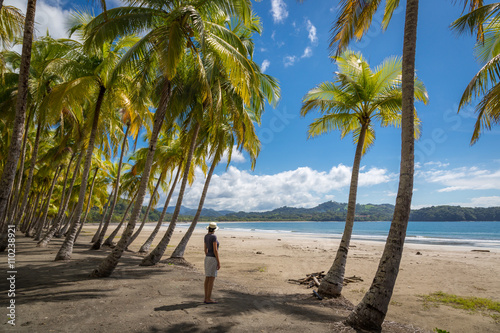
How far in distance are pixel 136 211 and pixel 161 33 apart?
501 cm

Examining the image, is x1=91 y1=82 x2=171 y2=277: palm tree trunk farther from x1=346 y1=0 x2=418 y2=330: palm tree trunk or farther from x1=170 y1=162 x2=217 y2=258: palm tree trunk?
x1=346 y1=0 x2=418 y2=330: palm tree trunk

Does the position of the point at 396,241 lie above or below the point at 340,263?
above

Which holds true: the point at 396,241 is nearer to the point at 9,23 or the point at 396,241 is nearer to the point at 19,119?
the point at 19,119

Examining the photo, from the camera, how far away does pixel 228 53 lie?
23.9 ft

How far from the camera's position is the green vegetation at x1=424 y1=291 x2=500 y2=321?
6637mm

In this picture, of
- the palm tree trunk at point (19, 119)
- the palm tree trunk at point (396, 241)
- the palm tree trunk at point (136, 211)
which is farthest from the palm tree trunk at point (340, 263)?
the palm tree trunk at point (19, 119)

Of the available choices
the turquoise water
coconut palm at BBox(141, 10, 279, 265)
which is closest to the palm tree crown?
coconut palm at BBox(141, 10, 279, 265)

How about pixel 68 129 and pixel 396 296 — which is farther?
pixel 68 129

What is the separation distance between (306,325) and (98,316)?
3.42m

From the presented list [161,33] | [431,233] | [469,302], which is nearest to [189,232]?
[161,33]

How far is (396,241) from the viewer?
441 centimetres

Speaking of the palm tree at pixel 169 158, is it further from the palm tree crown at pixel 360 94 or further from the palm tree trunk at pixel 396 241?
the palm tree trunk at pixel 396 241

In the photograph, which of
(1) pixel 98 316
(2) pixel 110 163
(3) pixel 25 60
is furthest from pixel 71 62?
(2) pixel 110 163

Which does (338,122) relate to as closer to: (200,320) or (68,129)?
(200,320)
